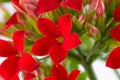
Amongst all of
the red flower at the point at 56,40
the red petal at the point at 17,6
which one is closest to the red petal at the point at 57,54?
the red flower at the point at 56,40

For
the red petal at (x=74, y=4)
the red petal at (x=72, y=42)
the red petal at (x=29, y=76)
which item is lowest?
the red petal at (x=29, y=76)

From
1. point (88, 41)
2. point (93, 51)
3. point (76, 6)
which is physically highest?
point (76, 6)

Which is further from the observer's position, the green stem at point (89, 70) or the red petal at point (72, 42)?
the green stem at point (89, 70)

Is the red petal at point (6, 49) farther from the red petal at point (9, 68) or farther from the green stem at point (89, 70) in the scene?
the green stem at point (89, 70)

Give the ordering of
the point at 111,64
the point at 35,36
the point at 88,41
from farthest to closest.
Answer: the point at 88,41, the point at 35,36, the point at 111,64

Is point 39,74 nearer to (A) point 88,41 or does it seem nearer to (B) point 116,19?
(B) point 116,19

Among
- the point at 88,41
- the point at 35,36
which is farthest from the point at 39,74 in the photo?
the point at 88,41

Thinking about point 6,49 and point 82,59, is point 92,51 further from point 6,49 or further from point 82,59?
point 6,49

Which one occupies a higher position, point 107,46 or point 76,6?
point 76,6
